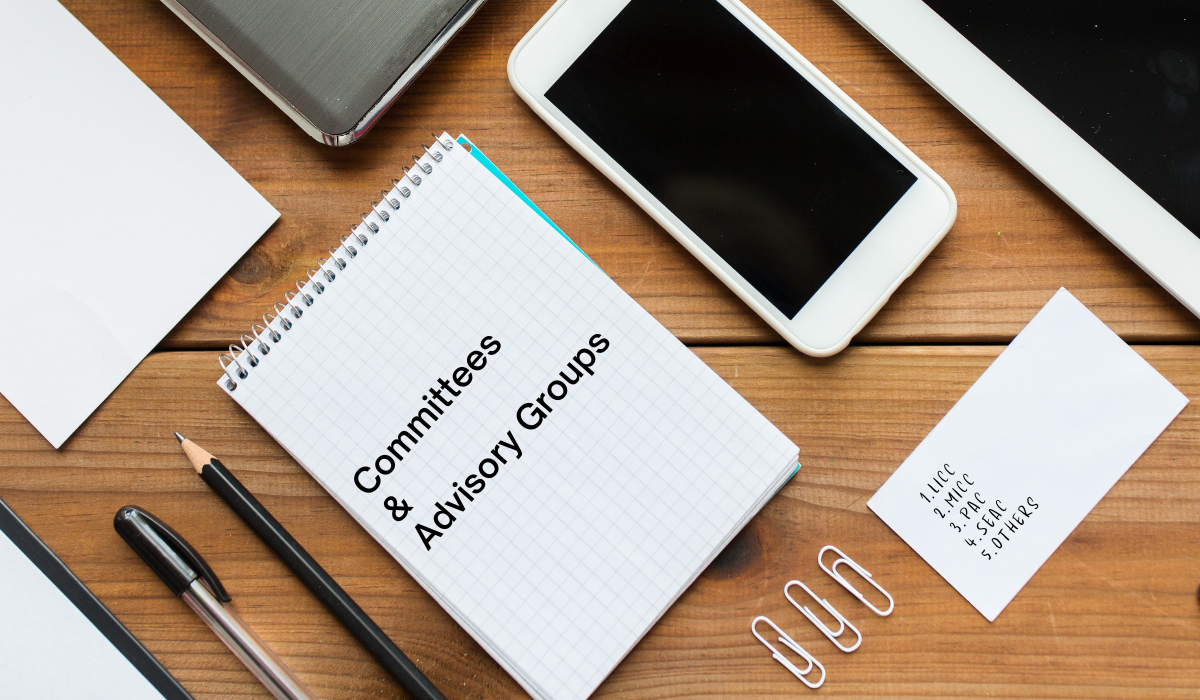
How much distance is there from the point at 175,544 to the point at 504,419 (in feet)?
0.77

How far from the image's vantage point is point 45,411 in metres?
0.50

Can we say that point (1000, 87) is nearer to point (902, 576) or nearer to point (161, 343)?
point (902, 576)

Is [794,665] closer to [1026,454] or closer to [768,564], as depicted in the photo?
[768,564]

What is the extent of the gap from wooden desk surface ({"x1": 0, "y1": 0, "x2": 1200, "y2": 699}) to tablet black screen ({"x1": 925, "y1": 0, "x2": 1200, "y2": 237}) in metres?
0.05

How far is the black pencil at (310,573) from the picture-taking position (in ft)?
1.56

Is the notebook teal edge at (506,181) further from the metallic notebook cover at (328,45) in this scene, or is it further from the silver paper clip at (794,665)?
the silver paper clip at (794,665)

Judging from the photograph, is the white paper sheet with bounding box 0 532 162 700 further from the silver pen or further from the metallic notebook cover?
the metallic notebook cover

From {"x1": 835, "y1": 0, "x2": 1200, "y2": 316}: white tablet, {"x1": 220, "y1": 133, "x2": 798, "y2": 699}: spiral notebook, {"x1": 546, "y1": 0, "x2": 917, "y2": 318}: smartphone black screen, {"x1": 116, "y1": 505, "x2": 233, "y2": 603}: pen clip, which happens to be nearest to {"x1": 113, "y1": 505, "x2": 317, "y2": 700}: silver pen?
{"x1": 116, "y1": 505, "x2": 233, "y2": 603}: pen clip

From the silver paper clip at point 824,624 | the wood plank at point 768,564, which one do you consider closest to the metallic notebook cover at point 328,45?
the wood plank at point 768,564

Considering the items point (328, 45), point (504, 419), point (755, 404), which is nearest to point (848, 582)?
point (755, 404)

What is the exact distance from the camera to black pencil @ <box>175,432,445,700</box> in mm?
476

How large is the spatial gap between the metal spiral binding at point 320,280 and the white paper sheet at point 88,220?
6cm

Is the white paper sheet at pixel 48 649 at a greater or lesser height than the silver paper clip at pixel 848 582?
lesser

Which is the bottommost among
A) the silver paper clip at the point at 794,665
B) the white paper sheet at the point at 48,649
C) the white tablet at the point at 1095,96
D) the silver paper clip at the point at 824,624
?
the white paper sheet at the point at 48,649
